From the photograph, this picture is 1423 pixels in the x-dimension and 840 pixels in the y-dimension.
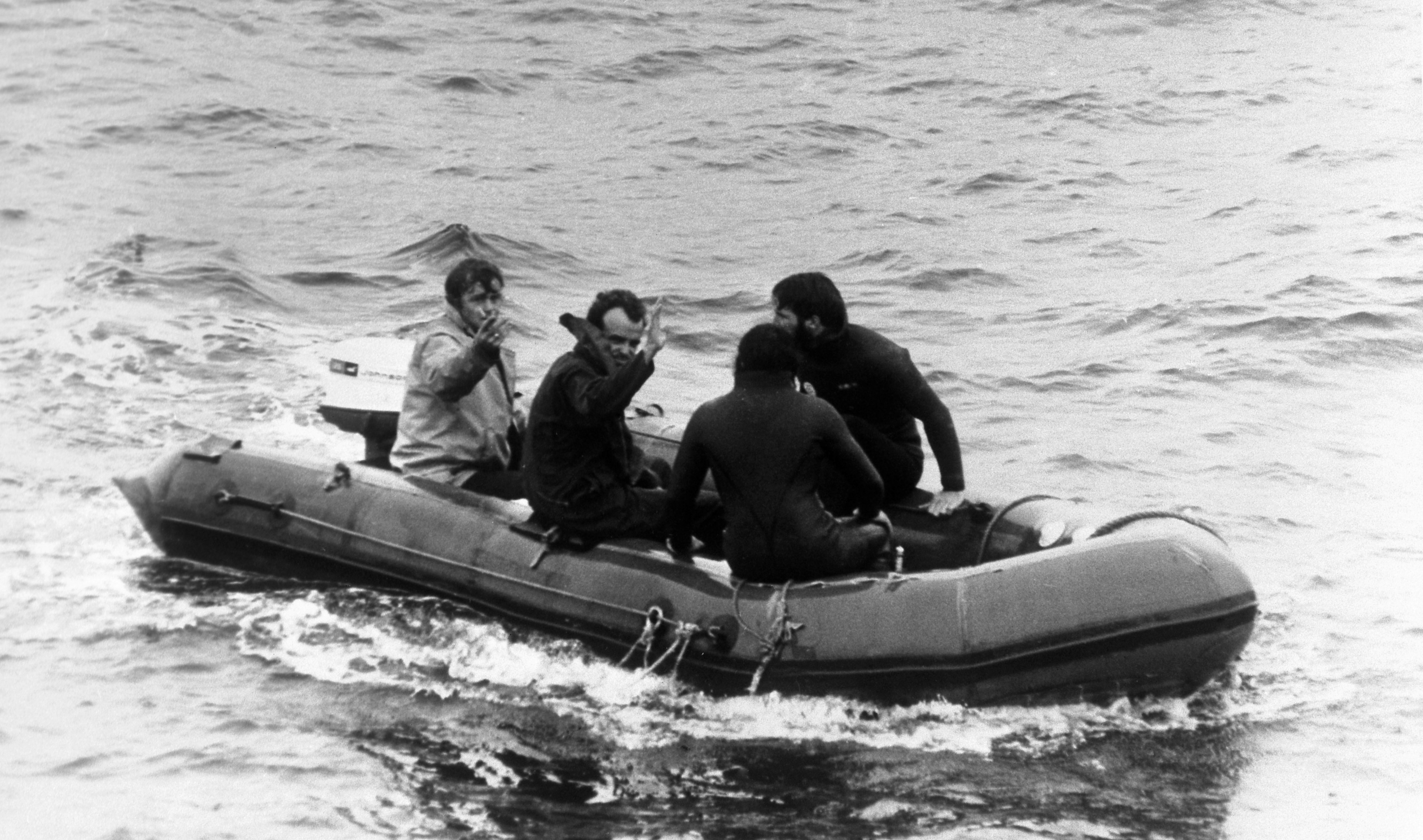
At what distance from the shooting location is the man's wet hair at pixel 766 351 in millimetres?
7953

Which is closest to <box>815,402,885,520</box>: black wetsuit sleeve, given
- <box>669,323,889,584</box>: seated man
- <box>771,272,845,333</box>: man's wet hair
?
<box>669,323,889,584</box>: seated man

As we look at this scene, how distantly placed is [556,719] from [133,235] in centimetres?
1112

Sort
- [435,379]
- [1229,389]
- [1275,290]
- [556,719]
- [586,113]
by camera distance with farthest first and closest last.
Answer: [586,113], [1275,290], [1229,389], [435,379], [556,719]

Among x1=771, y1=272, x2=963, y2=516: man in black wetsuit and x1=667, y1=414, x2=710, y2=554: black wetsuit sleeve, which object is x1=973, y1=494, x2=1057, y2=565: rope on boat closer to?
x1=771, y1=272, x2=963, y2=516: man in black wetsuit

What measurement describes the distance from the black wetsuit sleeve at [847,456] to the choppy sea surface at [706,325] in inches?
40.8

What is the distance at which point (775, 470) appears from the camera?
8000 mm

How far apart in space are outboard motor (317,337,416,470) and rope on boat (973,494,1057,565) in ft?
11.8

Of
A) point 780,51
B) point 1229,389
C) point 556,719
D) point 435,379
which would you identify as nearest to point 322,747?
point 556,719

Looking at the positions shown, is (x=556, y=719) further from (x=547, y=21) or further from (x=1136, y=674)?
(x=547, y=21)

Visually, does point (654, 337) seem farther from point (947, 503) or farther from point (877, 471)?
point (947, 503)

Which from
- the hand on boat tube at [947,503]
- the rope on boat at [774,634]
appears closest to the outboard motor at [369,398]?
the rope on boat at [774,634]

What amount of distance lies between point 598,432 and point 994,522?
2092 millimetres

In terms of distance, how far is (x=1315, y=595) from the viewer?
9773mm

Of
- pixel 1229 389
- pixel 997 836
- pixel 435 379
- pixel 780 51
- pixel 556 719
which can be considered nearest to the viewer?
pixel 997 836
